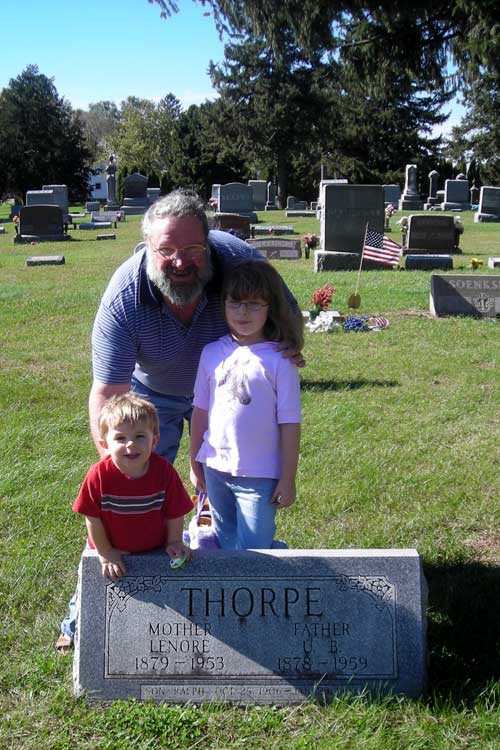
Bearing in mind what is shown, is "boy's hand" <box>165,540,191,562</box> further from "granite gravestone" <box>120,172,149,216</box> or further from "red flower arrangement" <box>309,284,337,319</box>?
"granite gravestone" <box>120,172,149,216</box>

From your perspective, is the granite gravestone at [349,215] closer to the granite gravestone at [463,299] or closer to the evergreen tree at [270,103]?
the granite gravestone at [463,299]

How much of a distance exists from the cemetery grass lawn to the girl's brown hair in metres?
1.37

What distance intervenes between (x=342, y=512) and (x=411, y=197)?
126 feet

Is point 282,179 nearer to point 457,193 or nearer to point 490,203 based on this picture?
point 457,193

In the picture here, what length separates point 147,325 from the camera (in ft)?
A: 11.4

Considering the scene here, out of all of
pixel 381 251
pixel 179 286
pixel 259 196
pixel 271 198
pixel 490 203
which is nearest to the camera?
pixel 179 286

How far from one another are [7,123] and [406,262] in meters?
50.9

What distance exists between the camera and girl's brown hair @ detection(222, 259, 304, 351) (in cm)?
316

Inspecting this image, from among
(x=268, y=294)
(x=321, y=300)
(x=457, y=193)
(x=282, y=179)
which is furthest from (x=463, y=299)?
(x=282, y=179)

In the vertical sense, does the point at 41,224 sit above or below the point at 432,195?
below

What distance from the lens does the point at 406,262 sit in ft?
55.0

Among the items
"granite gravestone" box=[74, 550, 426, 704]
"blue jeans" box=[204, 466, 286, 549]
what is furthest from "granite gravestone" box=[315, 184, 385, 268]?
"granite gravestone" box=[74, 550, 426, 704]

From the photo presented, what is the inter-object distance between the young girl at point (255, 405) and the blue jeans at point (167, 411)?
23.1 inches

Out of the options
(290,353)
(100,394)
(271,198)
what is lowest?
(100,394)
